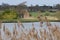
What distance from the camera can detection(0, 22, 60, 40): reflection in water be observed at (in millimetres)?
4594

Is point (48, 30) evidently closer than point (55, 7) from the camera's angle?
Yes

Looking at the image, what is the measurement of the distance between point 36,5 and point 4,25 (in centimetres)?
41

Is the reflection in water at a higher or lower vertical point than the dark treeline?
Result: lower

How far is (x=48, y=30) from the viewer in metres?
4.68

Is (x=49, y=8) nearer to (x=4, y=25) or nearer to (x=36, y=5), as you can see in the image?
(x=36, y=5)

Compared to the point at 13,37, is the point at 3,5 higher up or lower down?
higher up

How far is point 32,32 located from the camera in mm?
4598

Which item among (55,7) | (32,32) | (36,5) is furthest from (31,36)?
(55,7)

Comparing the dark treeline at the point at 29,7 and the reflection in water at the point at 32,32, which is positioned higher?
the dark treeline at the point at 29,7

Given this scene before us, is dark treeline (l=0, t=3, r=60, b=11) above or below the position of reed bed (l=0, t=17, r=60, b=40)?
above

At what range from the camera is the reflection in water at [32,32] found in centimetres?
459

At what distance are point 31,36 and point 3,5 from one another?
47cm

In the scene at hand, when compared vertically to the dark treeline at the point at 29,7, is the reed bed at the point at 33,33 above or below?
below

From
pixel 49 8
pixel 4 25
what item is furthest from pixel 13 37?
pixel 49 8
